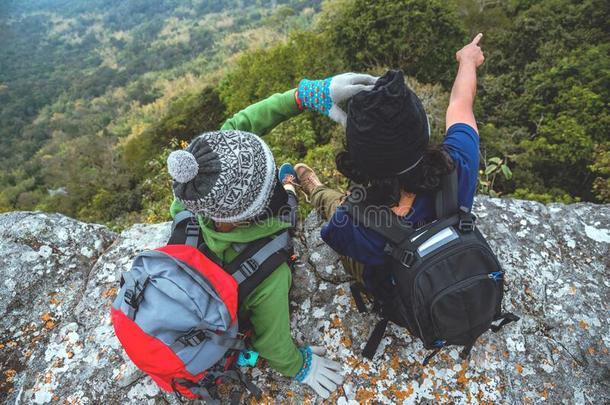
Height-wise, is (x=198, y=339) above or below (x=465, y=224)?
below

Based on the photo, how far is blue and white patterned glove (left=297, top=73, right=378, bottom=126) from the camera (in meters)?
1.94

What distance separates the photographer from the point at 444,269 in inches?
58.3

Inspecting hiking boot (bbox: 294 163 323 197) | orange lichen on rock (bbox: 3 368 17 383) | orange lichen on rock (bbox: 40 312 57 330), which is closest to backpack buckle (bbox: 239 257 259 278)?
hiking boot (bbox: 294 163 323 197)

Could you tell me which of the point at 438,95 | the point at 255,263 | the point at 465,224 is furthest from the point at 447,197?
the point at 438,95

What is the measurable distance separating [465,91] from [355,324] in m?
1.54

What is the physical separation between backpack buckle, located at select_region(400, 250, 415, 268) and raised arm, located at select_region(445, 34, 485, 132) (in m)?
0.73

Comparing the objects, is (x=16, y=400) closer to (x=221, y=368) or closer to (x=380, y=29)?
(x=221, y=368)

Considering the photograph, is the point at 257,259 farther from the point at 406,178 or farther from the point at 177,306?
the point at 406,178

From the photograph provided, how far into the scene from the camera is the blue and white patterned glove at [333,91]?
1940 mm

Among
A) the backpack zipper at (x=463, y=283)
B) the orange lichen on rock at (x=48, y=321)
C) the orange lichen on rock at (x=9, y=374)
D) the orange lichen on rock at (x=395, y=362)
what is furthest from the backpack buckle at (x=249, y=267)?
the orange lichen on rock at (x=9, y=374)

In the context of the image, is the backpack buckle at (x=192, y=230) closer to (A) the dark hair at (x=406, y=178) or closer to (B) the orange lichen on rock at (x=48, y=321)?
(A) the dark hair at (x=406, y=178)

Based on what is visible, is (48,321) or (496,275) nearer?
(496,275)

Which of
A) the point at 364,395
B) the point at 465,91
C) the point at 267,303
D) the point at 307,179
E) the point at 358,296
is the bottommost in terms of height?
the point at 364,395

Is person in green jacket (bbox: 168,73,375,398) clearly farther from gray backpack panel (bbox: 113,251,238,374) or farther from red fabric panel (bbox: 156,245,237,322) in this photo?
gray backpack panel (bbox: 113,251,238,374)
